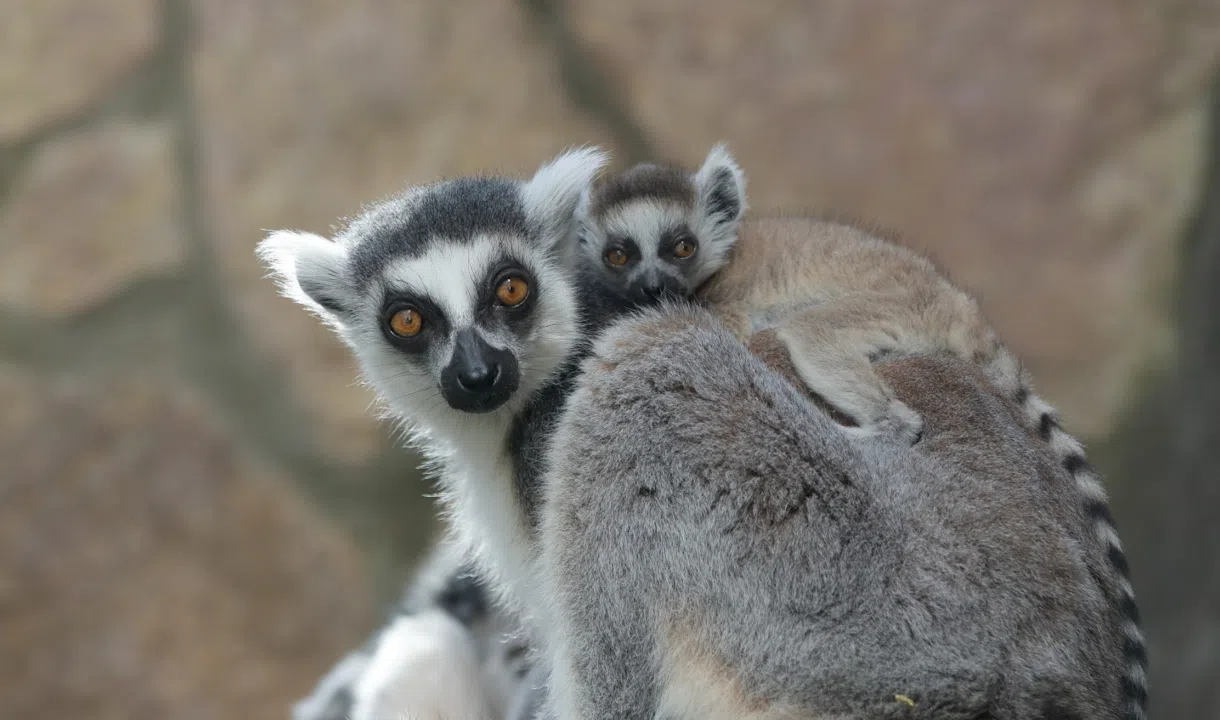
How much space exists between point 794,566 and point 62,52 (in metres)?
4.34

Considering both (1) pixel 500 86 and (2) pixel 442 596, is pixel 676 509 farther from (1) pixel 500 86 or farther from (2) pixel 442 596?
(1) pixel 500 86

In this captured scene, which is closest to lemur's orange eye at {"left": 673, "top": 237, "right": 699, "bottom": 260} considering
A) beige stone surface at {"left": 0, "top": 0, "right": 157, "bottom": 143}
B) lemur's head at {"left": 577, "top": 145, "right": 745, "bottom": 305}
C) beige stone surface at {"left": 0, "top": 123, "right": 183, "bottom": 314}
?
lemur's head at {"left": 577, "top": 145, "right": 745, "bottom": 305}

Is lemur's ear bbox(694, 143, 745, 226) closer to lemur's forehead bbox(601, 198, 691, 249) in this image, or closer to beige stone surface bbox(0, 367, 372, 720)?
lemur's forehead bbox(601, 198, 691, 249)

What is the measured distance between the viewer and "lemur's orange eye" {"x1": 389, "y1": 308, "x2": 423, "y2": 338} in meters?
2.79

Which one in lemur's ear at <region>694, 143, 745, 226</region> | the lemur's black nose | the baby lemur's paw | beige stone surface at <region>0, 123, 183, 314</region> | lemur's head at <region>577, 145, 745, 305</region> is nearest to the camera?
the baby lemur's paw

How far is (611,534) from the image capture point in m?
2.32

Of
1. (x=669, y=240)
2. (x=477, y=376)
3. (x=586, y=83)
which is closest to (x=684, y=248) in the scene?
(x=669, y=240)

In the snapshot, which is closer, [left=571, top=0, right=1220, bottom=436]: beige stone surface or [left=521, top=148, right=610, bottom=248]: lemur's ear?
[left=521, top=148, right=610, bottom=248]: lemur's ear

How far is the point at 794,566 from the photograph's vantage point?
2.25 m

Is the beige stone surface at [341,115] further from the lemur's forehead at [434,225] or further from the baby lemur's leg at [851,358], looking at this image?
the baby lemur's leg at [851,358]

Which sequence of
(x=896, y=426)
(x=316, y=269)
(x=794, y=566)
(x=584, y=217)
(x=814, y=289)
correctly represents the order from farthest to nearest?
(x=584, y=217) < (x=814, y=289) < (x=316, y=269) < (x=896, y=426) < (x=794, y=566)

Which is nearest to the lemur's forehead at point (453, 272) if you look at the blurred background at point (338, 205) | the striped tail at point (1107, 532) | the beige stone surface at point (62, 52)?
the striped tail at point (1107, 532)

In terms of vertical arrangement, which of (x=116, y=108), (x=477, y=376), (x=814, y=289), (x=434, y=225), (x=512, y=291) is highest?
(x=116, y=108)

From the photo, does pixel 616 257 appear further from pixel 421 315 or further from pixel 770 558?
pixel 770 558
